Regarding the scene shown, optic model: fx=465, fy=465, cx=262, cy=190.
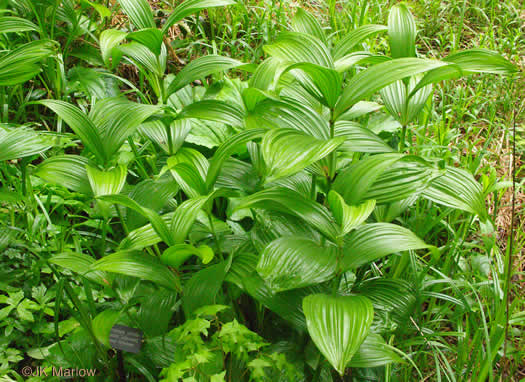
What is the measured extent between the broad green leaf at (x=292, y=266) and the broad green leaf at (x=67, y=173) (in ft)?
1.97

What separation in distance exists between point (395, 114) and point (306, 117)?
1.20 ft

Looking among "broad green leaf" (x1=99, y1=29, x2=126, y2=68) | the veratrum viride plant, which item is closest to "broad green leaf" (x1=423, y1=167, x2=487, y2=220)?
the veratrum viride plant

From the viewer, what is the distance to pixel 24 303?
5.16ft

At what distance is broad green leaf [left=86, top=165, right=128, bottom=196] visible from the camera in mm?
1278

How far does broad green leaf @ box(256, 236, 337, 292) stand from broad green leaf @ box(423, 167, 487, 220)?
347mm

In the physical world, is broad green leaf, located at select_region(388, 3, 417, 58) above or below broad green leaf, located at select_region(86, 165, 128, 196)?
above

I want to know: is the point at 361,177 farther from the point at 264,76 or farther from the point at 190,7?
the point at 190,7

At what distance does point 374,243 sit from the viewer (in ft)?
4.02

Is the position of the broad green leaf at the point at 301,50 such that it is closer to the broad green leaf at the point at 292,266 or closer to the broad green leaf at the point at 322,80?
the broad green leaf at the point at 322,80

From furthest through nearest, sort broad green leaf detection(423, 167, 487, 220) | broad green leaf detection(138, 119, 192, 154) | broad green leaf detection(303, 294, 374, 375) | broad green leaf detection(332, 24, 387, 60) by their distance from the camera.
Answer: broad green leaf detection(138, 119, 192, 154) → broad green leaf detection(332, 24, 387, 60) → broad green leaf detection(423, 167, 487, 220) → broad green leaf detection(303, 294, 374, 375)

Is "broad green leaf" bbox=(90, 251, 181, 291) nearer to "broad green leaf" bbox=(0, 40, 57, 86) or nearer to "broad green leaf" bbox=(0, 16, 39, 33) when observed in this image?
"broad green leaf" bbox=(0, 40, 57, 86)

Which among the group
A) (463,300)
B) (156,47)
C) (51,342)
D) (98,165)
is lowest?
(51,342)

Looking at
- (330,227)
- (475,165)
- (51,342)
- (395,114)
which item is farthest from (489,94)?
(51,342)

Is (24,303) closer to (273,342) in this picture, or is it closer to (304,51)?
(273,342)
